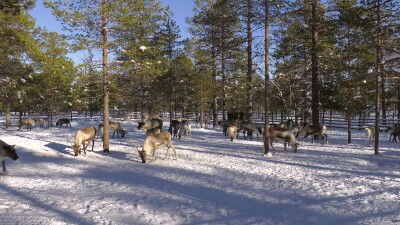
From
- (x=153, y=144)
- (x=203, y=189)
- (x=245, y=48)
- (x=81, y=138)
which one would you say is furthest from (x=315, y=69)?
(x=203, y=189)

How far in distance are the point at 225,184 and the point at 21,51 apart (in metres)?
13.8

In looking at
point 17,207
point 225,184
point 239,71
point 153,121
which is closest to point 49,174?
point 17,207

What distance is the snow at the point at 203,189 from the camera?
7.16 meters

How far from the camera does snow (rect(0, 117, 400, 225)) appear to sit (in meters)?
7.16

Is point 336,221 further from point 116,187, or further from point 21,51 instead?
point 21,51

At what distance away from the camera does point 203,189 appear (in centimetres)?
954

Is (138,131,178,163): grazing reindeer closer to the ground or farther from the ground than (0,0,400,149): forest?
closer to the ground

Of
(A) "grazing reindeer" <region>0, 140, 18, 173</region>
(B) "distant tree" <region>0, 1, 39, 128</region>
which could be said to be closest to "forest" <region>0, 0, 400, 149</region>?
(B) "distant tree" <region>0, 1, 39, 128</region>

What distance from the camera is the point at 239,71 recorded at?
28766 millimetres

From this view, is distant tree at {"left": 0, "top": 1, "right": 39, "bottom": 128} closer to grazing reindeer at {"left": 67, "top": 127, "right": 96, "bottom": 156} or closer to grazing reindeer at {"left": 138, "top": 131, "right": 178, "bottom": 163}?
grazing reindeer at {"left": 67, "top": 127, "right": 96, "bottom": 156}

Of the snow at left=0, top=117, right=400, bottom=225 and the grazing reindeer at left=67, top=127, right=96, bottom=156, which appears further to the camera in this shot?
the grazing reindeer at left=67, top=127, right=96, bottom=156

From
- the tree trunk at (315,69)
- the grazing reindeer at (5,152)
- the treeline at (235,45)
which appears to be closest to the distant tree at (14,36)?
the treeline at (235,45)

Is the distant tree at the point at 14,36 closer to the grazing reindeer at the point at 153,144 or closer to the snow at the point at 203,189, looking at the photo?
the snow at the point at 203,189

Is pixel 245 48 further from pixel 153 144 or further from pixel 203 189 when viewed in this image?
pixel 203 189
